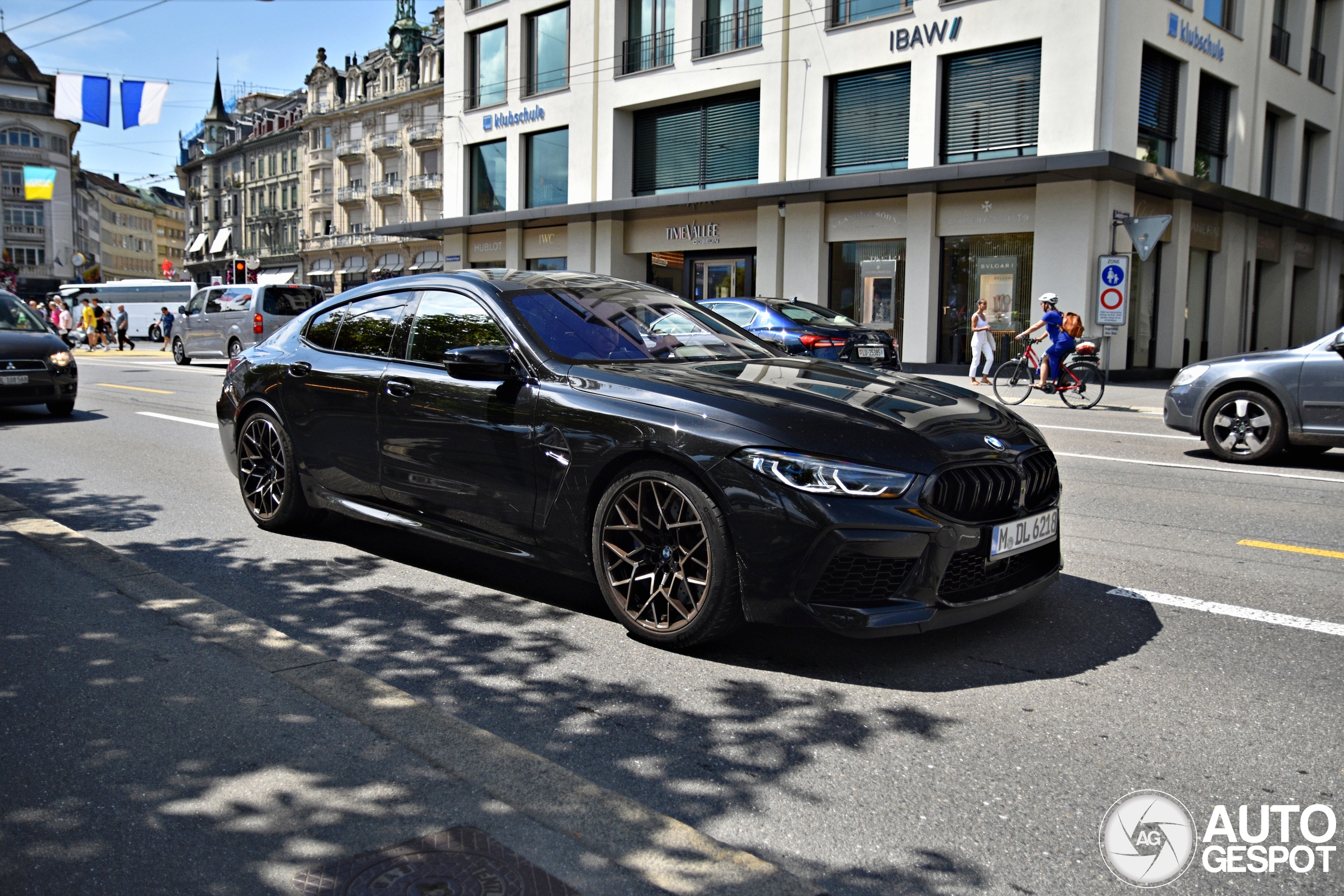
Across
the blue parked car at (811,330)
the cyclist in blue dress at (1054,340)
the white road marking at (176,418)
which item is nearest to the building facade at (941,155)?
the cyclist in blue dress at (1054,340)

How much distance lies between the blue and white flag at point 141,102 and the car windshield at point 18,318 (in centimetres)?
1077

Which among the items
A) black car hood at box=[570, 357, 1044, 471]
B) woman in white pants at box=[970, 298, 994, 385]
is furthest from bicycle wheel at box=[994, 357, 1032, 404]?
black car hood at box=[570, 357, 1044, 471]

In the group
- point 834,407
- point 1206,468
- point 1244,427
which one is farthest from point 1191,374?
point 834,407

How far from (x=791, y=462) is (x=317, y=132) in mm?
76297

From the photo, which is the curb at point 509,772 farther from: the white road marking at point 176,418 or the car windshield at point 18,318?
the car windshield at point 18,318

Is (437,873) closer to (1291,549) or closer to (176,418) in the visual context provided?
(1291,549)

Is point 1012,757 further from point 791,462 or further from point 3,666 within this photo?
point 3,666

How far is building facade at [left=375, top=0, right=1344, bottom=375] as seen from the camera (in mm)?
21984

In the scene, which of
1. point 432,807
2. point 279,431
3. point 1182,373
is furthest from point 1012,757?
point 1182,373

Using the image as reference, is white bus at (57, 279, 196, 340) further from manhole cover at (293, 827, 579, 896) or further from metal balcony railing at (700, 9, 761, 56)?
manhole cover at (293, 827, 579, 896)

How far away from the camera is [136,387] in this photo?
59.5 ft

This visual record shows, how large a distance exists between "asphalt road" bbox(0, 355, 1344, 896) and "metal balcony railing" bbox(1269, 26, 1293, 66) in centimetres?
2551

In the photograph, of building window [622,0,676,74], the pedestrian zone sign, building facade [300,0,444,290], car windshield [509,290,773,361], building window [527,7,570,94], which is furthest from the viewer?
building facade [300,0,444,290]

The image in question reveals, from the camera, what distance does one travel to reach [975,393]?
192 inches
